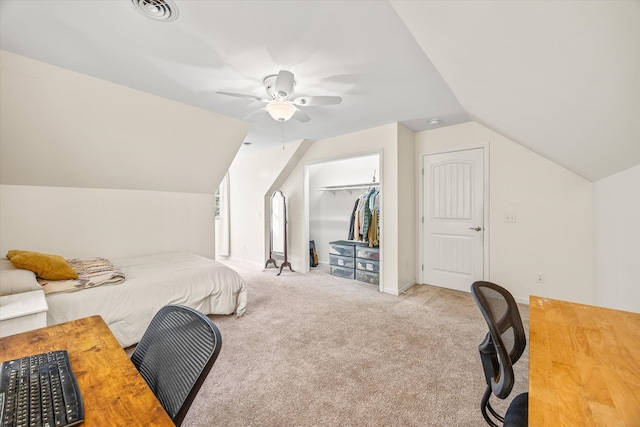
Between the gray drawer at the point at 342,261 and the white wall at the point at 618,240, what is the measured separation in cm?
283

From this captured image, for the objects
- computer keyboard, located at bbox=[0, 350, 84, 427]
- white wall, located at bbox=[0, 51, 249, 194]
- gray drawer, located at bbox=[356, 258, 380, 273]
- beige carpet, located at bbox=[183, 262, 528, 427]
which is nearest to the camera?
computer keyboard, located at bbox=[0, 350, 84, 427]

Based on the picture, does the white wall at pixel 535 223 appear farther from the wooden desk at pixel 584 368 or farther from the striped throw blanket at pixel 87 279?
the striped throw blanket at pixel 87 279

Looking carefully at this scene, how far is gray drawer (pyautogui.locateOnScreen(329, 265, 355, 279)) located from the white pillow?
356 centimetres

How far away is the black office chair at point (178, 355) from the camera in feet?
2.39

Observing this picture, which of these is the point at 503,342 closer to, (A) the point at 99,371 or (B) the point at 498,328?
(B) the point at 498,328

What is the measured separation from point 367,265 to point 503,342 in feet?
10.3

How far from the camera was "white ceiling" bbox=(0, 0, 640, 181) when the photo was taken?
3.32ft

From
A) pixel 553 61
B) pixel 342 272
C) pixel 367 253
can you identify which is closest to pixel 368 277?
pixel 367 253

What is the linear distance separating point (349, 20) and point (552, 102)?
50.4 inches

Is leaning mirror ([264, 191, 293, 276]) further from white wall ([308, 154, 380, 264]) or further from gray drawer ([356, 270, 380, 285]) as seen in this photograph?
gray drawer ([356, 270, 380, 285])

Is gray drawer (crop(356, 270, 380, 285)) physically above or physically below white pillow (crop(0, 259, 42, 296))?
below

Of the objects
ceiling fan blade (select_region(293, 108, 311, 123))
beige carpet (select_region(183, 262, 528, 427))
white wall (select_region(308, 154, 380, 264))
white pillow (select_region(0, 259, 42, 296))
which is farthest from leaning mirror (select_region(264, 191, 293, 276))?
white pillow (select_region(0, 259, 42, 296))

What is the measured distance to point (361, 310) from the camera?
3.10 meters

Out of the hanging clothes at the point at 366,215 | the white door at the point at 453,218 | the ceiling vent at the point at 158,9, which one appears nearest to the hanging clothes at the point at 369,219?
the hanging clothes at the point at 366,215
